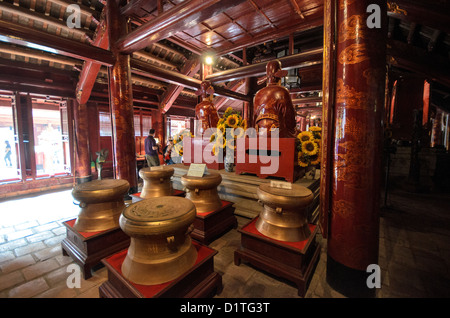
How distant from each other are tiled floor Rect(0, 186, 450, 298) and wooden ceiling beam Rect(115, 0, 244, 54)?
3125mm

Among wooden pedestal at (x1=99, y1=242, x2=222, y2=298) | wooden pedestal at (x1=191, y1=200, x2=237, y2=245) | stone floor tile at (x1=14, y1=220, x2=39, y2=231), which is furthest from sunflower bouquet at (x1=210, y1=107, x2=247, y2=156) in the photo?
stone floor tile at (x1=14, y1=220, x2=39, y2=231)

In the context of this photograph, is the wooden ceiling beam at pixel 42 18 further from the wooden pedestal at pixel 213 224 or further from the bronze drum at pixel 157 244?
the wooden pedestal at pixel 213 224

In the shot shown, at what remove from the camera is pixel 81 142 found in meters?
6.40

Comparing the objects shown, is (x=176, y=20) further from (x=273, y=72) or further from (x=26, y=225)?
(x=26, y=225)

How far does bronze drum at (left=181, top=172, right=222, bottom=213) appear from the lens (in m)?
2.31

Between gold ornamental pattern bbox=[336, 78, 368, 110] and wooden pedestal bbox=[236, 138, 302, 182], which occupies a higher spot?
gold ornamental pattern bbox=[336, 78, 368, 110]

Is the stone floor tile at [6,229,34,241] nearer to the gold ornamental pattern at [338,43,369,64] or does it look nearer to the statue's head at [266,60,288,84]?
the statue's head at [266,60,288,84]

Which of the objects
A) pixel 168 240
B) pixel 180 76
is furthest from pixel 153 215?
pixel 180 76

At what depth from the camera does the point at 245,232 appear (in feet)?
5.97

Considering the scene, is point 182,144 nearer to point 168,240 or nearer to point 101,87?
point 168,240

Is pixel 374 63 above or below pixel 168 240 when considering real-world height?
above

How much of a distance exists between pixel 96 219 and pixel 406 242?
3.81 meters
